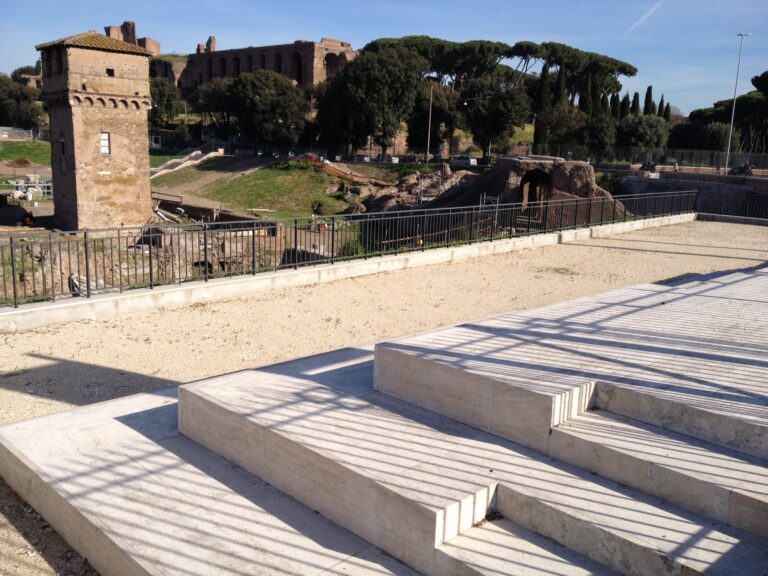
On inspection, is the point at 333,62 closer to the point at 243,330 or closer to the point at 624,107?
the point at 624,107

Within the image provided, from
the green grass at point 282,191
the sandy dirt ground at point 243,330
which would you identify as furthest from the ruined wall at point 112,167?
the sandy dirt ground at point 243,330

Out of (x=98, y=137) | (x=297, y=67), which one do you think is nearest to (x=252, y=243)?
(x=98, y=137)

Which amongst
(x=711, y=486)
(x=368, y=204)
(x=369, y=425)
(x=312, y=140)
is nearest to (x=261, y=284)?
(x=369, y=425)

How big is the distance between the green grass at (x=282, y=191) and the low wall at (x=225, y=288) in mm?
30051

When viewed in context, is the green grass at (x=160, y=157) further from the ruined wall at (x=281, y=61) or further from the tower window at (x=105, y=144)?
the tower window at (x=105, y=144)

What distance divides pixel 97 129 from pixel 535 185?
23.2 metres

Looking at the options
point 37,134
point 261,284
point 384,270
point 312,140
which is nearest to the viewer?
point 261,284

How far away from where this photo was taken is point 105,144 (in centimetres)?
3638

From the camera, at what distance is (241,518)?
4.16 meters

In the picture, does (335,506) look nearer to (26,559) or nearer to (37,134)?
(26,559)

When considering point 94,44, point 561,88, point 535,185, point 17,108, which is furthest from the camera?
point 17,108

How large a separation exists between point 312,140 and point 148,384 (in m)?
59.5

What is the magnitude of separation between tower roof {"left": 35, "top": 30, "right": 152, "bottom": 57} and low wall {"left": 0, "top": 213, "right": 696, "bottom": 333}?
2823cm

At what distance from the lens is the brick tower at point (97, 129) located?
115ft
